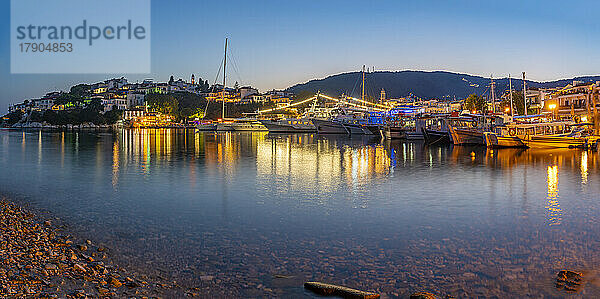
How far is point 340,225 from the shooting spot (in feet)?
40.0

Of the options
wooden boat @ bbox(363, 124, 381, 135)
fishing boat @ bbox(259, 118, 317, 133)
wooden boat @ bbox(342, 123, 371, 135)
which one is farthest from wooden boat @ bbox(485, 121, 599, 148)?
fishing boat @ bbox(259, 118, 317, 133)

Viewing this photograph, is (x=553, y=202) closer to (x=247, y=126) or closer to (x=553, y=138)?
(x=553, y=138)

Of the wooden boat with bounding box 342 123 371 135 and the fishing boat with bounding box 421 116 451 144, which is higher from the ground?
the wooden boat with bounding box 342 123 371 135

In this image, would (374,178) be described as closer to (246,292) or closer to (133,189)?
(133,189)

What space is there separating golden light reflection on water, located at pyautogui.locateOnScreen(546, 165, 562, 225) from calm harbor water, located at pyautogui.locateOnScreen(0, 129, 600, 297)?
0.04 meters

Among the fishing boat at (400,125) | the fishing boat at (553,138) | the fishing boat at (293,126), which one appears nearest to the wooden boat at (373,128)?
the fishing boat at (400,125)

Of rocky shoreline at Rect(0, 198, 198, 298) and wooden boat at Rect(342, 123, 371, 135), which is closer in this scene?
rocky shoreline at Rect(0, 198, 198, 298)

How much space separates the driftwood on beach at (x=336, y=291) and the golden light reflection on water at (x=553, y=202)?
7.79 meters

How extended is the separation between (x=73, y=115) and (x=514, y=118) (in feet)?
540

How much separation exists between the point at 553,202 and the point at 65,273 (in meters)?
14.5

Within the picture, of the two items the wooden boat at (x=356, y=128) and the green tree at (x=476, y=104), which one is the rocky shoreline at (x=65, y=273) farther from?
the green tree at (x=476, y=104)

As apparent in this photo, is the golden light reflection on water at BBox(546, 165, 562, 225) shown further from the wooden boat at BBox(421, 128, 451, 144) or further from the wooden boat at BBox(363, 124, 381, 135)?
the wooden boat at BBox(363, 124, 381, 135)

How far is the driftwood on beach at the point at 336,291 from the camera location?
7.05 metres

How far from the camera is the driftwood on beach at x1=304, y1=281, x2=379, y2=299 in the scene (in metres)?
7.05
